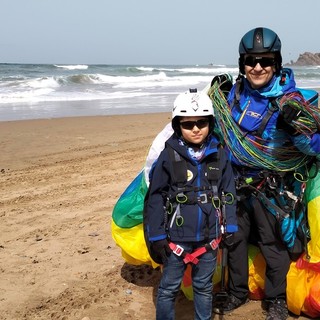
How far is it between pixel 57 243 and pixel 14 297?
981mm

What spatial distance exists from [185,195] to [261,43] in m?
Result: 1.12

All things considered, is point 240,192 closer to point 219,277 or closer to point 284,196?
point 284,196

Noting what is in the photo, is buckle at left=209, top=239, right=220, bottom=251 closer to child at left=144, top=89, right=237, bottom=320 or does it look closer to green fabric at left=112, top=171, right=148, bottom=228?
child at left=144, top=89, right=237, bottom=320

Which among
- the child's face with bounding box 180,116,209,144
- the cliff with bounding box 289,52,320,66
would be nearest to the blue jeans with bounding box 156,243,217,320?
the child's face with bounding box 180,116,209,144

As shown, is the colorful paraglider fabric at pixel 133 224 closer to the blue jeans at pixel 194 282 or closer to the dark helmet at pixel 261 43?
the blue jeans at pixel 194 282

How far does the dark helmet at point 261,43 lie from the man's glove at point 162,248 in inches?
52.6

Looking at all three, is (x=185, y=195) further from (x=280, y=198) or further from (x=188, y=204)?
(x=280, y=198)

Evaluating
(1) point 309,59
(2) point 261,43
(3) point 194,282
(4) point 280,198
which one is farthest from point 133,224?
(1) point 309,59

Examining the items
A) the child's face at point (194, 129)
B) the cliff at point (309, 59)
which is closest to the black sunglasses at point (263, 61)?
the child's face at point (194, 129)

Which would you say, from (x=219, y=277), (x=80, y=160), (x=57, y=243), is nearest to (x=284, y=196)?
(x=219, y=277)

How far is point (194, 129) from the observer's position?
2.75 m

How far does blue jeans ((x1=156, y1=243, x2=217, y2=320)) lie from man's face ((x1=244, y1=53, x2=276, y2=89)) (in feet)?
3.67

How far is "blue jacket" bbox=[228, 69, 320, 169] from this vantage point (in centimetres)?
300

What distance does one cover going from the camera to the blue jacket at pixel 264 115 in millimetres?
2996
